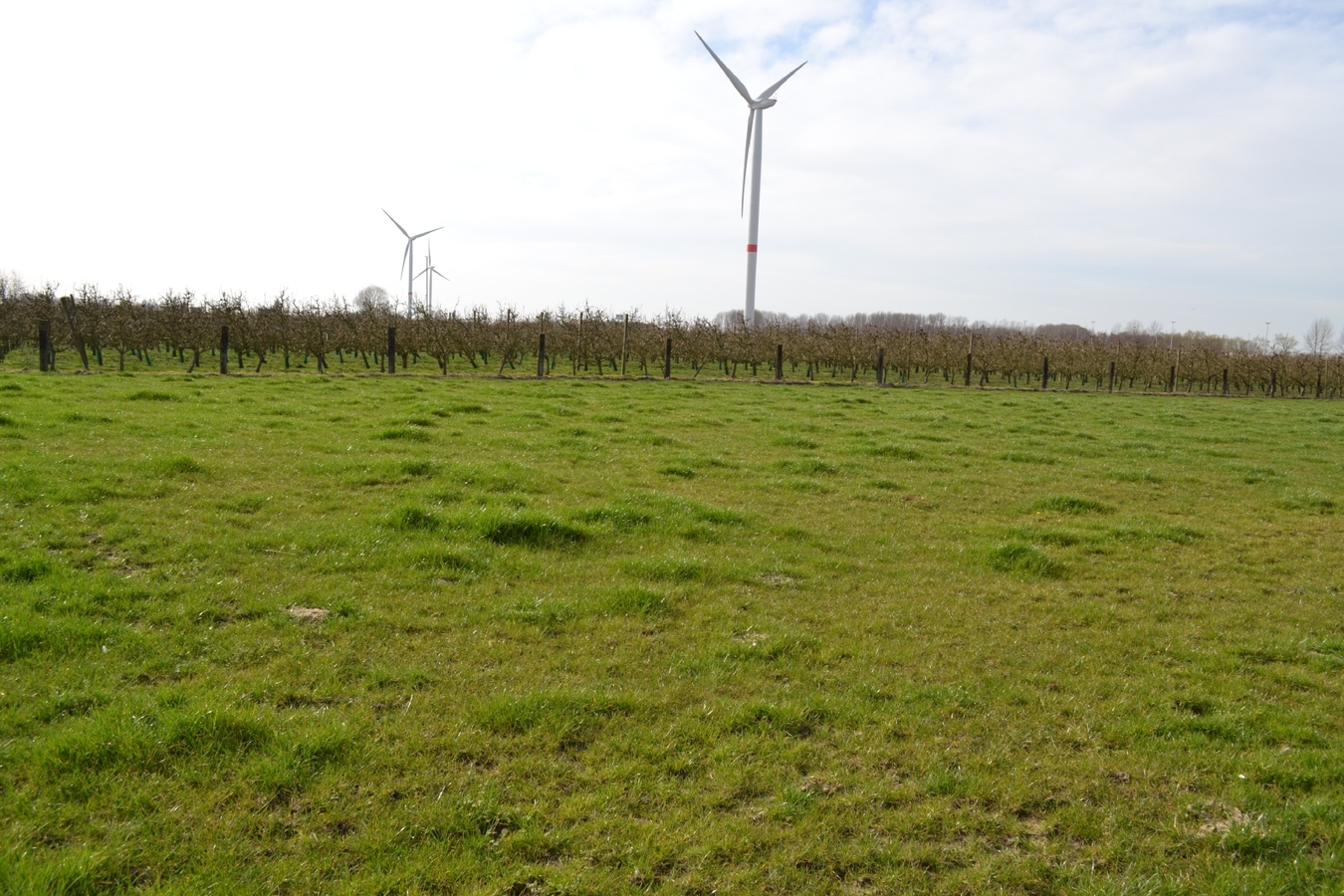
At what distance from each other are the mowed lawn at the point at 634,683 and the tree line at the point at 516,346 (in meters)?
24.0

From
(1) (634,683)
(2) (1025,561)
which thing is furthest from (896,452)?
(1) (634,683)

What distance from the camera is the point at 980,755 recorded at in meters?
5.26

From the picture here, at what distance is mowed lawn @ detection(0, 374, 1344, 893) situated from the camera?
4.16 meters

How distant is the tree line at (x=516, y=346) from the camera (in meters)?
39.2

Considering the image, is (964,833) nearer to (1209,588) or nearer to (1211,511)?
(1209,588)

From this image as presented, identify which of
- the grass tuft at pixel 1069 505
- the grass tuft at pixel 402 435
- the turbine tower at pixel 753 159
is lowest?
the grass tuft at pixel 1069 505

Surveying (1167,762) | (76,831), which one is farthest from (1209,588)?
(76,831)

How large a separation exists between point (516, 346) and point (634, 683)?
128 ft

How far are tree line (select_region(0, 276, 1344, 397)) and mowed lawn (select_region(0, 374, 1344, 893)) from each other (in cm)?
2399

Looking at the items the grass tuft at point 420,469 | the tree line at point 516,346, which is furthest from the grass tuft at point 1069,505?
the tree line at point 516,346

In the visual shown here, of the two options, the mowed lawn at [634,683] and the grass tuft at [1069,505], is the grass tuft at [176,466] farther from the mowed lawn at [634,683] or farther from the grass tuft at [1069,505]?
the grass tuft at [1069,505]

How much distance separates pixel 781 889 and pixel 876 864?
545 millimetres

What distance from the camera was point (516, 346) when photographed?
43625mm

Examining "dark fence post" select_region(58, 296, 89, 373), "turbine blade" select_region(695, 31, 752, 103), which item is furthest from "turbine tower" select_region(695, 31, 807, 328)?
"dark fence post" select_region(58, 296, 89, 373)
